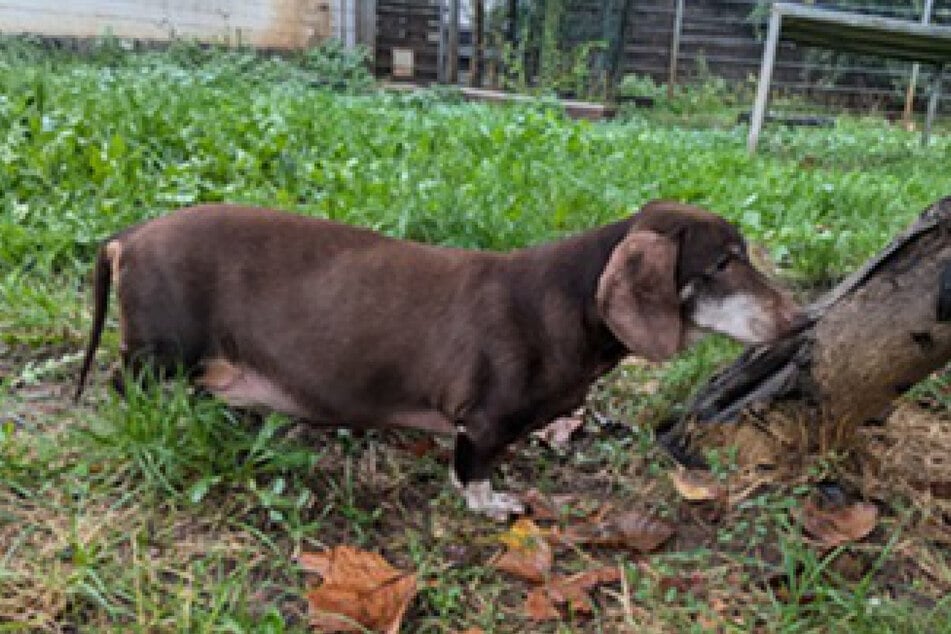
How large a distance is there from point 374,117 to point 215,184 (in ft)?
8.03

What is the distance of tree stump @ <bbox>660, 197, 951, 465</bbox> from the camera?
2.17 m

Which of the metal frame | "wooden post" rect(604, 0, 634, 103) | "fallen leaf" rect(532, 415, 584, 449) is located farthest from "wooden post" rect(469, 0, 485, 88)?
"fallen leaf" rect(532, 415, 584, 449)

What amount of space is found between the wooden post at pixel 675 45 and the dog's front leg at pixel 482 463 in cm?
1218

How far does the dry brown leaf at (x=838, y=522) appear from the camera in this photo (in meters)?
2.16

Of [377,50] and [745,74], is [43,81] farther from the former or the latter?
[745,74]

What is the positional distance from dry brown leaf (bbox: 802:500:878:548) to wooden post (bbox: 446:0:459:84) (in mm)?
10625

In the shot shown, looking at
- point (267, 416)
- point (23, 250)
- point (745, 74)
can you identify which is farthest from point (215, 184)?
point (745, 74)

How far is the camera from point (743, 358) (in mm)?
2590

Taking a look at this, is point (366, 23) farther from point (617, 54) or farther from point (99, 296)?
point (99, 296)

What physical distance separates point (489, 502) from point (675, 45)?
42.6ft

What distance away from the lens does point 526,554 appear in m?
2.16

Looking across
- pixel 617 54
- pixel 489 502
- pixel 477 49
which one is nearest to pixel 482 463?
pixel 489 502

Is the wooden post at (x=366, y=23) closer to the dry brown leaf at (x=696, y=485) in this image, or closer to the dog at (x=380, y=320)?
the dog at (x=380, y=320)

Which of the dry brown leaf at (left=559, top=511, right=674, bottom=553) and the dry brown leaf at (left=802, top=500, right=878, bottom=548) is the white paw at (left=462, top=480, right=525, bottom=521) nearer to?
the dry brown leaf at (left=559, top=511, right=674, bottom=553)
